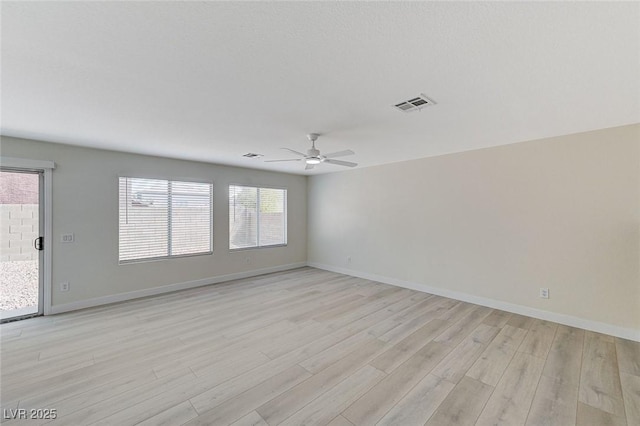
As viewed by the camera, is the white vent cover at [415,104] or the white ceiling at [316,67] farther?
the white vent cover at [415,104]

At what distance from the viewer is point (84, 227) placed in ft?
13.2

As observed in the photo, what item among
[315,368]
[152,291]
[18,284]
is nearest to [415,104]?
[315,368]

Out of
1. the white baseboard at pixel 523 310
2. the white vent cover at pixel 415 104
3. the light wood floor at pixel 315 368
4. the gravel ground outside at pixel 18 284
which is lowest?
the light wood floor at pixel 315 368

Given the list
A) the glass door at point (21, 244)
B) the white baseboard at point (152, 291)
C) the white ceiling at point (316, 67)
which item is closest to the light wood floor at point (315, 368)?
the white baseboard at point (152, 291)

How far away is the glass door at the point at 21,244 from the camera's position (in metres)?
3.52

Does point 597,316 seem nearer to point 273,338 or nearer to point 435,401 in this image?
point 435,401

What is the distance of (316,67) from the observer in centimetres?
184

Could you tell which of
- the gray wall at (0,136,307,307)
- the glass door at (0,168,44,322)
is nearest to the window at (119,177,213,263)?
the gray wall at (0,136,307,307)

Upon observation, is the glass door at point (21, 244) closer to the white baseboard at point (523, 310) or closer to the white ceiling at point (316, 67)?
the white ceiling at point (316, 67)

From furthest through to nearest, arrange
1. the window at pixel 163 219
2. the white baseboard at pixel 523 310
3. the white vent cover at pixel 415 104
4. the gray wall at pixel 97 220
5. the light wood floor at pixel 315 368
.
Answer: the window at pixel 163 219
the gray wall at pixel 97 220
the white baseboard at pixel 523 310
the white vent cover at pixel 415 104
the light wood floor at pixel 315 368

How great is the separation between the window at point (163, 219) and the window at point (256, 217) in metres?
0.55

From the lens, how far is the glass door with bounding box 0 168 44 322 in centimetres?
352

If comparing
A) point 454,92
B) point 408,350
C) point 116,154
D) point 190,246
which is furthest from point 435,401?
point 116,154

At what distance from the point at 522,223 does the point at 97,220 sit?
6492 mm
